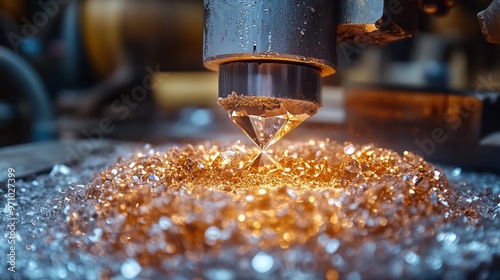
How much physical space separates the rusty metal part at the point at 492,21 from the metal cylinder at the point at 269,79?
20 cm

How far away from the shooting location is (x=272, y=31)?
500mm

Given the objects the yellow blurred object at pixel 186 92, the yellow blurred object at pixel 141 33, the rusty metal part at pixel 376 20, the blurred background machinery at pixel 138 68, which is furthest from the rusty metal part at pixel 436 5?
the yellow blurred object at pixel 186 92

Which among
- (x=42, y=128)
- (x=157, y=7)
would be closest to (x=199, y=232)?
(x=42, y=128)

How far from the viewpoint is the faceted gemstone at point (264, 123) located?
1.78 feet

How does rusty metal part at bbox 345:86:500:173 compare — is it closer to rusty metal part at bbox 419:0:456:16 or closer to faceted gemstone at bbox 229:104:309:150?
rusty metal part at bbox 419:0:456:16

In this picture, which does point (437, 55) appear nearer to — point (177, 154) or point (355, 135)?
point (355, 135)

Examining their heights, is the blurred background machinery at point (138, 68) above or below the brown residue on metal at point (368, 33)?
below

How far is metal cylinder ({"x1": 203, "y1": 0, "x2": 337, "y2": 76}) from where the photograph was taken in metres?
0.50

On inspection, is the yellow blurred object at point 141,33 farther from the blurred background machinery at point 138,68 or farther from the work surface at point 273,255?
the work surface at point 273,255

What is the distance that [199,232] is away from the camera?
368 mm

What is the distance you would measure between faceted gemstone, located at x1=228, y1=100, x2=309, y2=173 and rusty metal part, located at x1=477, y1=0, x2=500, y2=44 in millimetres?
225

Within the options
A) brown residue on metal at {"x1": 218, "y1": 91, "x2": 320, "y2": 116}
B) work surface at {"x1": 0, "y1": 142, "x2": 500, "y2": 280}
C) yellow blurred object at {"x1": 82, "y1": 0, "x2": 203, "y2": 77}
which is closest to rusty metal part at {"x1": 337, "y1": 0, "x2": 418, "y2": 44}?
brown residue on metal at {"x1": 218, "y1": 91, "x2": 320, "y2": 116}

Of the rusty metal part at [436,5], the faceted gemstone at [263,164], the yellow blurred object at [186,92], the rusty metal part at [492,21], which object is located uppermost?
the rusty metal part at [436,5]

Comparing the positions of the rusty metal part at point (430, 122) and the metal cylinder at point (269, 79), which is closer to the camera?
the metal cylinder at point (269, 79)
